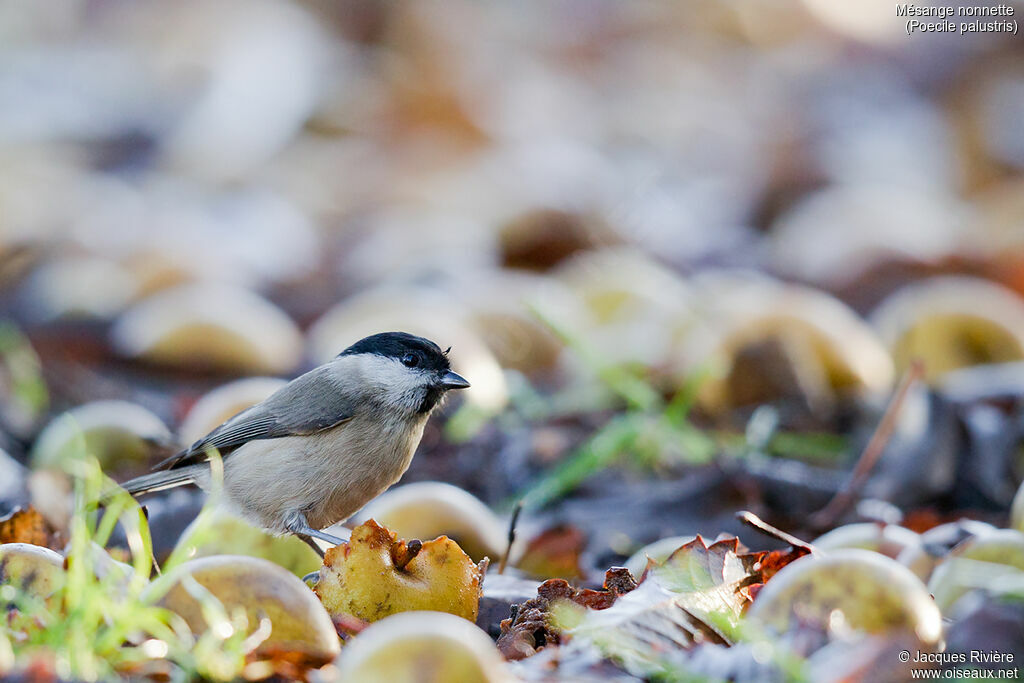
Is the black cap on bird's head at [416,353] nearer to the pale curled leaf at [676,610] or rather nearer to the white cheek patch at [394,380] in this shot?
the white cheek patch at [394,380]

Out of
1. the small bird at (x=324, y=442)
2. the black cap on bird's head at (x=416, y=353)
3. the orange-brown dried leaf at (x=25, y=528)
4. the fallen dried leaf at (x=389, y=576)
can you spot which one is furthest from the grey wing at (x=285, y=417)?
the fallen dried leaf at (x=389, y=576)

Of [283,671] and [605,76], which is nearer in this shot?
[283,671]

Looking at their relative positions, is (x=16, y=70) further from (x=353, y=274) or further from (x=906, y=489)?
(x=906, y=489)

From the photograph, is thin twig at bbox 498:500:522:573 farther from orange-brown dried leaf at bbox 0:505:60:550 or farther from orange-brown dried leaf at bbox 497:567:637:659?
orange-brown dried leaf at bbox 0:505:60:550

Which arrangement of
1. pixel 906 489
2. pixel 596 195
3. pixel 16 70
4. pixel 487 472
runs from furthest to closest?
pixel 16 70 → pixel 596 195 → pixel 487 472 → pixel 906 489

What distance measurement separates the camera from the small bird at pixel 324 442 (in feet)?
6.68

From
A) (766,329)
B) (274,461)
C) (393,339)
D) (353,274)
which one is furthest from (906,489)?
(353,274)

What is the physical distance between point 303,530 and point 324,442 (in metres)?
0.20

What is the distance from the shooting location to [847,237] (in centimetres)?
462

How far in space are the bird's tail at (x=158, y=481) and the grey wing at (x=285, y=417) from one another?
18 millimetres

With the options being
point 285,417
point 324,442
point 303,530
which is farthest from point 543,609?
point 285,417

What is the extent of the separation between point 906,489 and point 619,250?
7.78 ft

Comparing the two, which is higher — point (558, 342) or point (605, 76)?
point (605, 76)

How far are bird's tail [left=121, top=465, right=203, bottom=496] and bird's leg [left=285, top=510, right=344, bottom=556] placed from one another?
0.29 m
